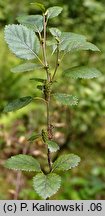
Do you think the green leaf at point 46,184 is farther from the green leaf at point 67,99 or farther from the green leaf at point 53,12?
the green leaf at point 53,12

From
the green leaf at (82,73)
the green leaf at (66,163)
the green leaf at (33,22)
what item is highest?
the green leaf at (33,22)

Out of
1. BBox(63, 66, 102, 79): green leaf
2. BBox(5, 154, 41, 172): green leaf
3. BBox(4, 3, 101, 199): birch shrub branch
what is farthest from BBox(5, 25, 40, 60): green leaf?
BBox(5, 154, 41, 172): green leaf

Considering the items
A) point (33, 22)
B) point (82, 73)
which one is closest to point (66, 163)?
point (82, 73)

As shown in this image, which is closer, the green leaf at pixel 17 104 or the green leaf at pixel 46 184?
the green leaf at pixel 46 184

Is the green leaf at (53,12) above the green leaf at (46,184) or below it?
above

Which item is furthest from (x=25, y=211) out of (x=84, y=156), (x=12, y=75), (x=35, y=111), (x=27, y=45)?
(x=12, y=75)

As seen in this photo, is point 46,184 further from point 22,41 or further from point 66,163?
point 22,41

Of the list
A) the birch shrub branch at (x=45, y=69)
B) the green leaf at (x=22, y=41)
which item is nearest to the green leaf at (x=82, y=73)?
the birch shrub branch at (x=45, y=69)
